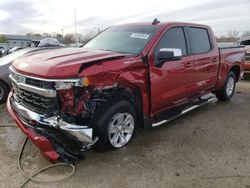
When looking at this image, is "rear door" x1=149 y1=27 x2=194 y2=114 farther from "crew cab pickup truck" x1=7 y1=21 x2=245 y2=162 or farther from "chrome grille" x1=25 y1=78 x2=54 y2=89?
"chrome grille" x1=25 y1=78 x2=54 y2=89

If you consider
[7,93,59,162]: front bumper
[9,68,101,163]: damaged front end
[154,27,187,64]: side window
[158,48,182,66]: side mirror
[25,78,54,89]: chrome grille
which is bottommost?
[7,93,59,162]: front bumper

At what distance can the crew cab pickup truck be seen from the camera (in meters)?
3.76

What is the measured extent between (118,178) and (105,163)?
44 cm

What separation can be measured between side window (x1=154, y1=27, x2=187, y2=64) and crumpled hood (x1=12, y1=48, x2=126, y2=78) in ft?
2.79

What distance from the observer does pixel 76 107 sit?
383cm

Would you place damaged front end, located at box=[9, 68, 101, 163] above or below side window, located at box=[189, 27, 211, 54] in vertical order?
below

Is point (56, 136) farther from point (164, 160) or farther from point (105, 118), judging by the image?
point (164, 160)

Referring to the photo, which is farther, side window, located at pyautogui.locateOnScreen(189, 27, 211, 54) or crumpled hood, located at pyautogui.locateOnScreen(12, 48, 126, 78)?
side window, located at pyautogui.locateOnScreen(189, 27, 211, 54)

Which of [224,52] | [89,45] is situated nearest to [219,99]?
[224,52]

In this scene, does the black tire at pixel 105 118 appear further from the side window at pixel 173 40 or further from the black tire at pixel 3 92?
the black tire at pixel 3 92

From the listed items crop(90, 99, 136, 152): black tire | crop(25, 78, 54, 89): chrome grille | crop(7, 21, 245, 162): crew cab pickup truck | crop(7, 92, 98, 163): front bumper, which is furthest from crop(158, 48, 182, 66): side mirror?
crop(25, 78, 54, 89): chrome grille

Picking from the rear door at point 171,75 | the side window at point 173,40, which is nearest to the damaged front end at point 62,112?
the rear door at point 171,75

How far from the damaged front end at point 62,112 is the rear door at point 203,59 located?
8.78 ft

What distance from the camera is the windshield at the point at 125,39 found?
4855mm
